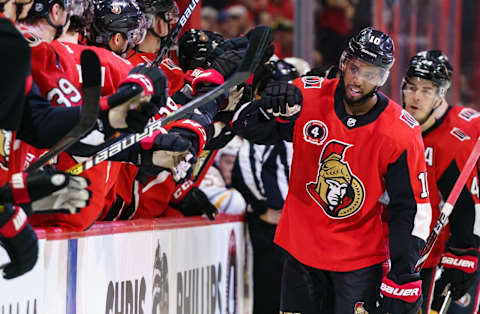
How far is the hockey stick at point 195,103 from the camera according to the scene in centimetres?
227

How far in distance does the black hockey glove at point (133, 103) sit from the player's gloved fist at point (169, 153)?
216 mm

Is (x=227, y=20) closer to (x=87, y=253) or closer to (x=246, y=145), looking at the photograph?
(x=246, y=145)

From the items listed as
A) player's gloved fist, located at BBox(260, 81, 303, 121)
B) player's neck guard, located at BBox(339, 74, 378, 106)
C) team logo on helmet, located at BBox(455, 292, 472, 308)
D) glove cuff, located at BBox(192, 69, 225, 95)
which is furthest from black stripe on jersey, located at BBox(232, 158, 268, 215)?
glove cuff, located at BBox(192, 69, 225, 95)

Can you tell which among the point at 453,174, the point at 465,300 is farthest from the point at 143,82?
the point at 465,300

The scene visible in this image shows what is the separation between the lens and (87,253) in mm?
2918

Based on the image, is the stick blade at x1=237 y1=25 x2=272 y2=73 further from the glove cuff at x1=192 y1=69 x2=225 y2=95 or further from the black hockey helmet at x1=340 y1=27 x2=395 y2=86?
the black hockey helmet at x1=340 y1=27 x2=395 y2=86

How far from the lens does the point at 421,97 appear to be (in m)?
4.08

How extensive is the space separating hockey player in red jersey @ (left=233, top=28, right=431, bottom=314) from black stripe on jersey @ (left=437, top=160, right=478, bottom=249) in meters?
0.68

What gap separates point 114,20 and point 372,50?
959mm

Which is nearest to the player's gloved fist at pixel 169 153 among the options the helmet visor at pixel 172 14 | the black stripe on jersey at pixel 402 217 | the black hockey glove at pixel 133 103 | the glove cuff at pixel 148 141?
the glove cuff at pixel 148 141

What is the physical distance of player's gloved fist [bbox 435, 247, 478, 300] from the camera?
3.97m

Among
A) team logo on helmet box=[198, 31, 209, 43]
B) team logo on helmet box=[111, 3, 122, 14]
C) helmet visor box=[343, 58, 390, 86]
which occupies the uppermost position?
team logo on helmet box=[111, 3, 122, 14]

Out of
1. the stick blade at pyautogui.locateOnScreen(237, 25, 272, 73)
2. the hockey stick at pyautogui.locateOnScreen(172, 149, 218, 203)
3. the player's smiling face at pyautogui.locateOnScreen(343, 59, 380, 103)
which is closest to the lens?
the stick blade at pyautogui.locateOnScreen(237, 25, 272, 73)

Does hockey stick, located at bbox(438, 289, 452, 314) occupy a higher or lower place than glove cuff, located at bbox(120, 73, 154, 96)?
lower
